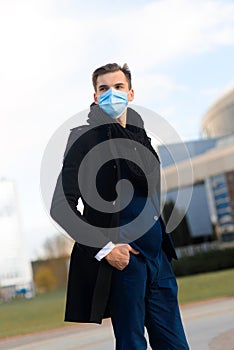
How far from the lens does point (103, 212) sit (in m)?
3.61

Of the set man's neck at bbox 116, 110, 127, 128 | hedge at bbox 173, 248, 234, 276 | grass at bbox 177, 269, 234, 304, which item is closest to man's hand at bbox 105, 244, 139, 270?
man's neck at bbox 116, 110, 127, 128

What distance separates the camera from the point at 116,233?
358 cm

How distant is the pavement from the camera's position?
8138mm

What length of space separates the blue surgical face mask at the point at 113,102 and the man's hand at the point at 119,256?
2.02 feet

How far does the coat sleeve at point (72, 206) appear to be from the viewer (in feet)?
11.7

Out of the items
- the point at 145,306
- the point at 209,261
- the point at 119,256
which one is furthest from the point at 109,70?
the point at 209,261

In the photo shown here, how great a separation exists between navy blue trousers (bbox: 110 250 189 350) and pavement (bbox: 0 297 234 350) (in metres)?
3.63

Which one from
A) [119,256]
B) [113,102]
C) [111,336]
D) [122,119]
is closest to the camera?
[119,256]

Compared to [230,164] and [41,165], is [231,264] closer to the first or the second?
[230,164]

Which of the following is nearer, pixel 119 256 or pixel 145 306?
pixel 119 256

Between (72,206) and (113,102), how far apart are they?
19.7 inches

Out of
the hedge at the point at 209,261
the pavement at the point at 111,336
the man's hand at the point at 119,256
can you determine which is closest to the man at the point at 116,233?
the man's hand at the point at 119,256

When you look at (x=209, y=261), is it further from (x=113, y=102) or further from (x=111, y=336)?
(x=113, y=102)

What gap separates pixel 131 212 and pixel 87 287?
38 cm
